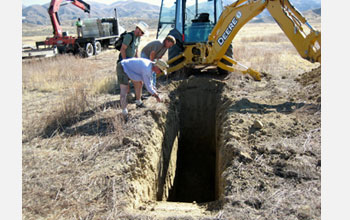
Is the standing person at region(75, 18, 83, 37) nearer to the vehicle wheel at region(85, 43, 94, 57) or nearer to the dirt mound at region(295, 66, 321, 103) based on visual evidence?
the vehicle wheel at region(85, 43, 94, 57)

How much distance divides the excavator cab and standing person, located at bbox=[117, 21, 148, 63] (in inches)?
89.5

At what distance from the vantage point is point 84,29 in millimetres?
15297

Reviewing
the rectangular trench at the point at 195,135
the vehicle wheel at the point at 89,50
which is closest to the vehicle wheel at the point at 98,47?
the vehicle wheel at the point at 89,50

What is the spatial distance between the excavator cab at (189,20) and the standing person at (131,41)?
2.27 m

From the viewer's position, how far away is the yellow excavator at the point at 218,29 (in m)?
5.25

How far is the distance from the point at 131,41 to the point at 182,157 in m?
3.31

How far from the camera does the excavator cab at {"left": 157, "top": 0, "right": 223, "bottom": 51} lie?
7.51 m

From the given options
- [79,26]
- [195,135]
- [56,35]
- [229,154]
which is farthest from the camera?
[79,26]

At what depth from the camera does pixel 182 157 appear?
699 cm

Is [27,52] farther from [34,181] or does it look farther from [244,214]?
[244,214]

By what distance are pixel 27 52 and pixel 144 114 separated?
33.6 feet

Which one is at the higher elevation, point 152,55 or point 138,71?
point 152,55

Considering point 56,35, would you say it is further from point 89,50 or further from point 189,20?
point 189,20

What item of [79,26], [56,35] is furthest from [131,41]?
[56,35]
